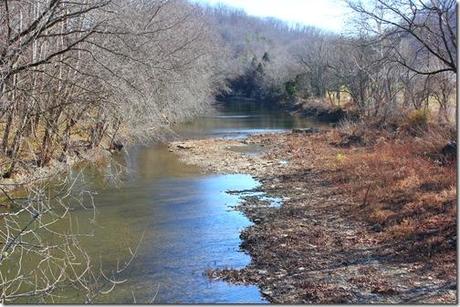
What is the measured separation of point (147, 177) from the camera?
20.0 metres

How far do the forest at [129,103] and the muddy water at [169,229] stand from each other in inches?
20.8

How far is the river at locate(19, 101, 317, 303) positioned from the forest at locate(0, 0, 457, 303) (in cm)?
50

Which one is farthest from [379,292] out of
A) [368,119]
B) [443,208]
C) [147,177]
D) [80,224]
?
[368,119]

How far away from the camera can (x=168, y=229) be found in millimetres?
13078

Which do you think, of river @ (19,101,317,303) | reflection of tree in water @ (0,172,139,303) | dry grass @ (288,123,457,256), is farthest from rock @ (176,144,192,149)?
reflection of tree in water @ (0,172,139,303)

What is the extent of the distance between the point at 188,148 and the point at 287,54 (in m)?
64.1

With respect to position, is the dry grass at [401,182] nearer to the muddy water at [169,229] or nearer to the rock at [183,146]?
the muddy water at [169,229]

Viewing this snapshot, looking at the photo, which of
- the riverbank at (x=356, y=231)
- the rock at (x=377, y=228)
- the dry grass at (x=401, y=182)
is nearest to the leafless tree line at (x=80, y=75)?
the riverbank at (x=356, y=231)

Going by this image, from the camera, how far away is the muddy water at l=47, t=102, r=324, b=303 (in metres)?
9.20

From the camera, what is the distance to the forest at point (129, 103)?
930 centimetres

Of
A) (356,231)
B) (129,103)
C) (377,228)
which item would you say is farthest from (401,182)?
(129,103)

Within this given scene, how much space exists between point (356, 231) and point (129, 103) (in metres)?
8.24

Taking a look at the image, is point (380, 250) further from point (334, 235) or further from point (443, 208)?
point (443, 208)

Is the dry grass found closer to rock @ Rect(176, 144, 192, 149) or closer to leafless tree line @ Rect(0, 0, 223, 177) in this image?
rock @ Rect(176, 144, 192, 149)
